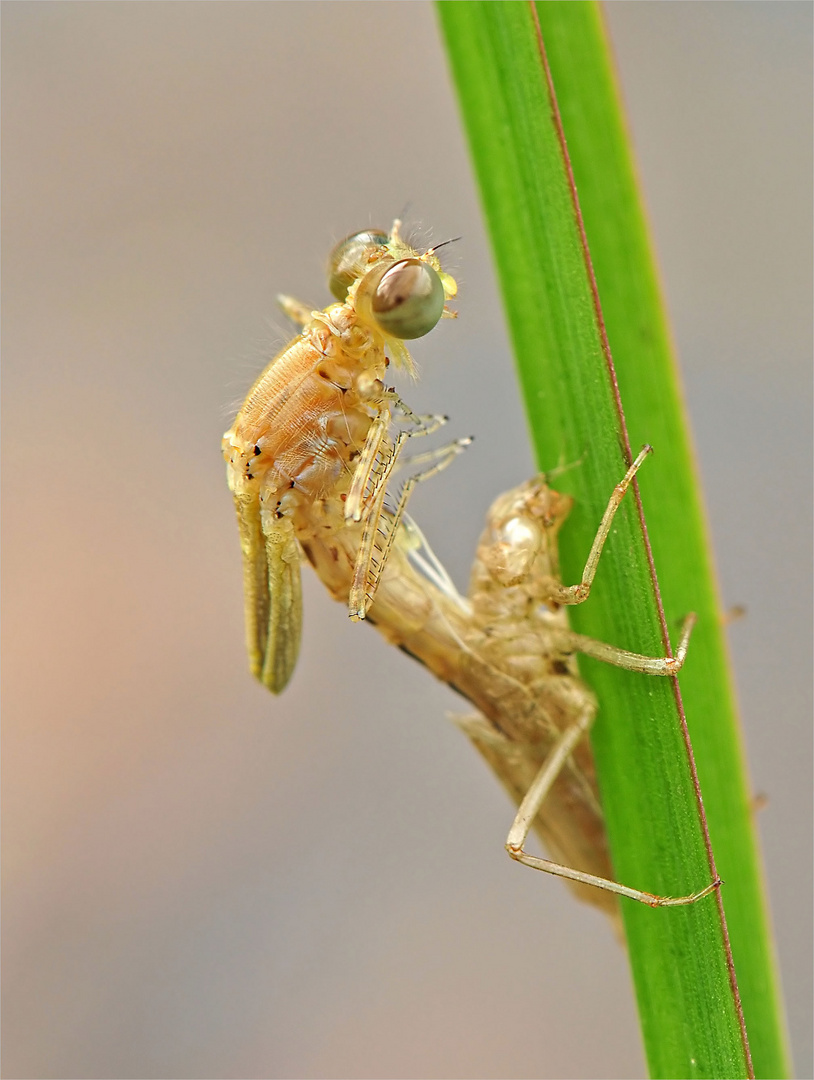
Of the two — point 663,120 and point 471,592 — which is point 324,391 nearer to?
point 471,592

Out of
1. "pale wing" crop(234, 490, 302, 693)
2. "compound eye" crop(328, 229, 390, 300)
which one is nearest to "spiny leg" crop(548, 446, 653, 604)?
"pale wing" crop(234, 490, 302, 693)

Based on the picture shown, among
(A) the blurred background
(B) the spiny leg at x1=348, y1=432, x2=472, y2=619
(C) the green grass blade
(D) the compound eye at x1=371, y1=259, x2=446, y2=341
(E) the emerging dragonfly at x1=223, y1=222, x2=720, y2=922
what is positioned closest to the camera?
(C) the green grass blade

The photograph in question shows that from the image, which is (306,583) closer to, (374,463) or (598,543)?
(374,463)

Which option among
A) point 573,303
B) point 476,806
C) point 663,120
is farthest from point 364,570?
point 663,120

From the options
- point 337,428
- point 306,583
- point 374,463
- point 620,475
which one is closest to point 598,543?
point 620,475

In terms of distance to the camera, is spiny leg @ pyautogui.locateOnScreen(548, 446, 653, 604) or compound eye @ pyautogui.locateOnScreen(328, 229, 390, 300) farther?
compound eye @ pyautogui.locateOnScreen(328, 229, 390, 300)

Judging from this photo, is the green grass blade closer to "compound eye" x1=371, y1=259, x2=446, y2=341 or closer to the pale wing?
"compound eye" x1=371, y1=259, x2=446, y2=341

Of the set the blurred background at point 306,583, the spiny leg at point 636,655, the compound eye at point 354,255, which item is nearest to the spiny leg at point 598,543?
the spiny leg at point 636,655
